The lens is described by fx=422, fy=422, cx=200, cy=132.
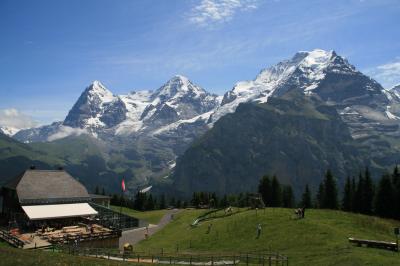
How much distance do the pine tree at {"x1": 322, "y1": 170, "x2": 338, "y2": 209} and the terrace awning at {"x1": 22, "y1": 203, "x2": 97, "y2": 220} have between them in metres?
73.5

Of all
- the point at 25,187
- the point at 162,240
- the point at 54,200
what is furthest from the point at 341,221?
the point at 25,187

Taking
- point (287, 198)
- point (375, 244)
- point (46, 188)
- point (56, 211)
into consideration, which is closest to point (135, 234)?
point (56, 211)

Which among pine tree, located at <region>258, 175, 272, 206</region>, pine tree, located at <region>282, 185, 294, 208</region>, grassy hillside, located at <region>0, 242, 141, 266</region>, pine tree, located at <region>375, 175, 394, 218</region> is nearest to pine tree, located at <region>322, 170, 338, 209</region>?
pine tree, located at <region>258, 175, 272, 206</region>

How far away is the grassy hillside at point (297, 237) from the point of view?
4596cm

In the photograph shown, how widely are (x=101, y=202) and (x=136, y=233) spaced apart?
35.1m

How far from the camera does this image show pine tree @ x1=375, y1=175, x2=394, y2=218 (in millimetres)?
95625

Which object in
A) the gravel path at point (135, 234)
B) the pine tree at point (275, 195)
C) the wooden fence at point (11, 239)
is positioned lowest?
the gravel path at point (135, 234)

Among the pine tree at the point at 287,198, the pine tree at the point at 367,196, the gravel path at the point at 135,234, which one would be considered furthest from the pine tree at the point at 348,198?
the gravel path at the point at 135,234

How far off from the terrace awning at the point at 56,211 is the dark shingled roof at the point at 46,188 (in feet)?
5.44

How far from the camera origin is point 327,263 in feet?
141

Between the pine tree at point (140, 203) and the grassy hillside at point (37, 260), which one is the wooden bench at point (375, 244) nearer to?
the grassy hillside at point (37, 260)

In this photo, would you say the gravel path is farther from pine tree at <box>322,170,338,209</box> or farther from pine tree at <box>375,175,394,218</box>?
pine tree at <box>375,175,394,218</box>

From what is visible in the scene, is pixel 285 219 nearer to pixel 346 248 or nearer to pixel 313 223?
pixel 313 223

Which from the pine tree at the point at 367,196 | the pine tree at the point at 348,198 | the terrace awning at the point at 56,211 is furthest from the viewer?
the pine tree at the point at 348,198
